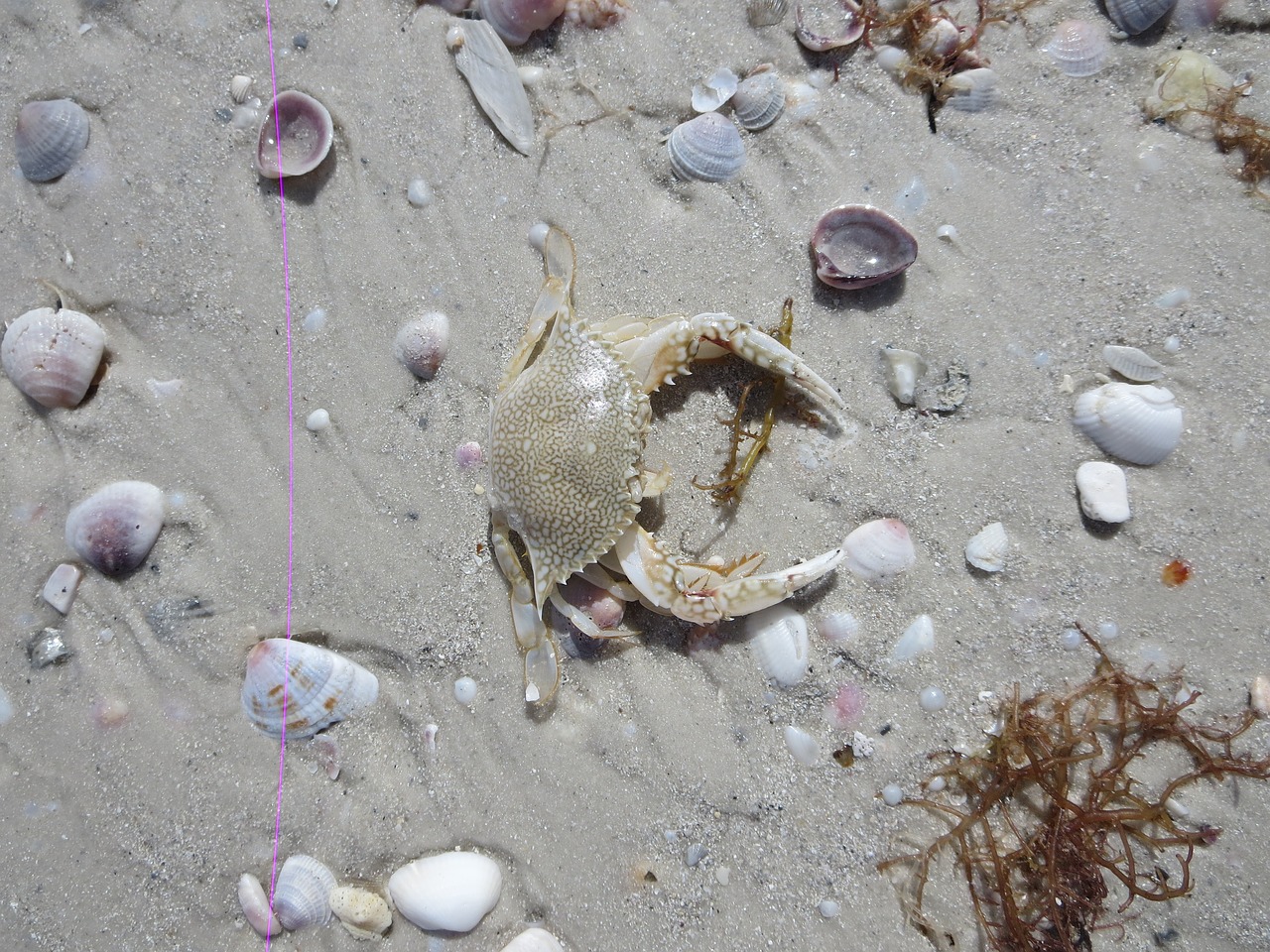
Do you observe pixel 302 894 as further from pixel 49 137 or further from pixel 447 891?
pixel 49 137

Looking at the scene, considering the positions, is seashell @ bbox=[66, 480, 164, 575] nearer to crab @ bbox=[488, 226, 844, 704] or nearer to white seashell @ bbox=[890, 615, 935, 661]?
crab @ bbox=[488, 226, 844, 704]

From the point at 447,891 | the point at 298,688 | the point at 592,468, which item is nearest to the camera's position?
the point at 592,468

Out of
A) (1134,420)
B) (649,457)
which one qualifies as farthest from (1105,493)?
(649,457)

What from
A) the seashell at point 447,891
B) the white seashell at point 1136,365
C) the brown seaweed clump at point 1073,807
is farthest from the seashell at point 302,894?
the white seashell at point 1136,365

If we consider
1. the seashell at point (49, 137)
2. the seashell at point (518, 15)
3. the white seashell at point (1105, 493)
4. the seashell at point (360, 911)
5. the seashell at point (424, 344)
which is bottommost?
the seashell at point (360, 911)

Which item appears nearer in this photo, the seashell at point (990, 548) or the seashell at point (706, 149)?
the seashell at point (990, 548)

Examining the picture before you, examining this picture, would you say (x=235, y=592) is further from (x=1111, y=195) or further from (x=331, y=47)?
(x=1111, y=195)

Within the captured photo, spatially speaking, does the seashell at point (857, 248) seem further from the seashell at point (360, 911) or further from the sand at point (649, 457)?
the seashell at point (360, 911)
